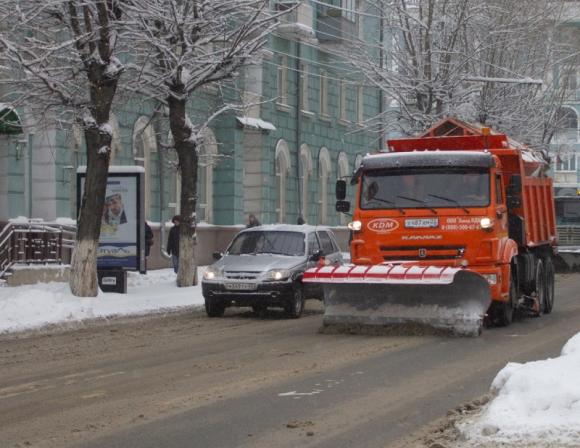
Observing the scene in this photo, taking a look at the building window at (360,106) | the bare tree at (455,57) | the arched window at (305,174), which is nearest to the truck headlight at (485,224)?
the bare tree at (455,57)

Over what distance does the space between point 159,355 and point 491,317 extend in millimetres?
6304

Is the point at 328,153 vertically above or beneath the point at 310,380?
above

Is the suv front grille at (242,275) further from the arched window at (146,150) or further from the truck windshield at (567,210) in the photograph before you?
the truck windshield at (567,210)

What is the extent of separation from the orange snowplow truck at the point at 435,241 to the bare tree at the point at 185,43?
5.60m

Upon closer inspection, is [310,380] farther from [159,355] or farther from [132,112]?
[132,112]

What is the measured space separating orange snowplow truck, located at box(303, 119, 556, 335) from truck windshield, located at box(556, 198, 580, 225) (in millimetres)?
20490

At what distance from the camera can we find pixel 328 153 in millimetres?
48375

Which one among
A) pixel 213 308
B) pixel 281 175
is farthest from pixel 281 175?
pixel 213 308

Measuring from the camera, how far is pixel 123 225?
86.8 feet

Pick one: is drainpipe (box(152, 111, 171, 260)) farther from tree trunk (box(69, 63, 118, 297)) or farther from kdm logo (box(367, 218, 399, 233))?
kdm logo (box(367, 218, 399, 233))

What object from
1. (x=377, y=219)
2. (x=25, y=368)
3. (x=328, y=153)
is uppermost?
(x=328, y=153)

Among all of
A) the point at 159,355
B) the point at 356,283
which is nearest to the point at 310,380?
the point at 159,355

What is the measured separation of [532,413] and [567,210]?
32786 millimetres

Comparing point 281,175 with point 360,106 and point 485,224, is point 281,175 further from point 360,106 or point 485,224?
point 485,224
